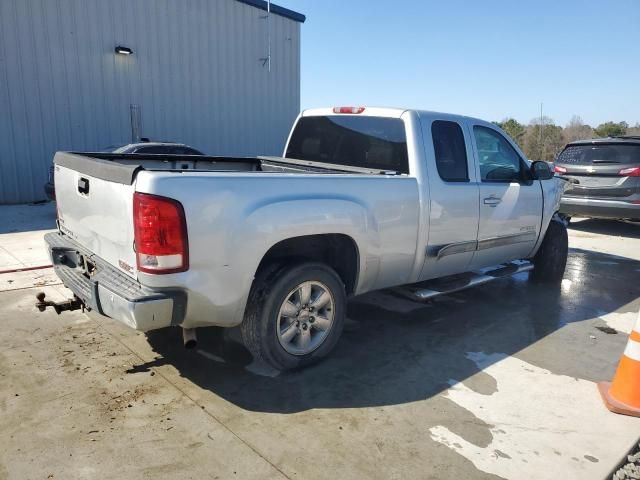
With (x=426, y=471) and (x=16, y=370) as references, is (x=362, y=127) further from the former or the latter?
(x=16, y=370)

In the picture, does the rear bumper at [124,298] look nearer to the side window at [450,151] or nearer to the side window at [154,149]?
the side window at [450,151]

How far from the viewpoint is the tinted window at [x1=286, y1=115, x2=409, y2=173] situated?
4305mm

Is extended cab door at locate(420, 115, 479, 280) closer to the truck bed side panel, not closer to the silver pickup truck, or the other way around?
the silver pickup truck

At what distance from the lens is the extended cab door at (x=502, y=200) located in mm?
4766

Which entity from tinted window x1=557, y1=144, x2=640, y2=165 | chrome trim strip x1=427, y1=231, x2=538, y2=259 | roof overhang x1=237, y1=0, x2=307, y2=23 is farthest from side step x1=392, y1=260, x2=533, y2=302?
roof overhang x1=237, y1=0, x2=307, y2=23

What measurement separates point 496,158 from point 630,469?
315 centimetres

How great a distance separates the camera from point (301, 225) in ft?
10.8

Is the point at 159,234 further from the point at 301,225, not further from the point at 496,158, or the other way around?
the point at 496,158

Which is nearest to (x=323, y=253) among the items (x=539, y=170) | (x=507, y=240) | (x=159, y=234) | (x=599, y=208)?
(x=159, y=234)

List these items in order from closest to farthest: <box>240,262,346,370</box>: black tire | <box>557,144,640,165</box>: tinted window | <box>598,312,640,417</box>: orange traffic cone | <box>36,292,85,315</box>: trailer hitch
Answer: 1. <box>598,312,640,417</box>: orange traffic cone
2. <box>240,262,346,370</box>: black tire
3. <box>36,292,85,315</box>: trailer hitch
4. <box>557,144,640,165</box>: tinted window

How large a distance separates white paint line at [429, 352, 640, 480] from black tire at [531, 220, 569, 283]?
260 centimetres

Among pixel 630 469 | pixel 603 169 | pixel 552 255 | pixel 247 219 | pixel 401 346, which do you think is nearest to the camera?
pixel 630 469

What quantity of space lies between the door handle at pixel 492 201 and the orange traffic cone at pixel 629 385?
5.85 feet

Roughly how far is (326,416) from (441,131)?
2721mm
